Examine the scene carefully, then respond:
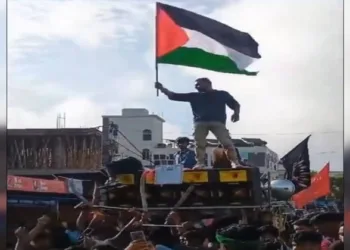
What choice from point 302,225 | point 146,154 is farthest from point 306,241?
point 146,154

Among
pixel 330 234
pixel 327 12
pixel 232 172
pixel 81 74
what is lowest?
pixel 330 234

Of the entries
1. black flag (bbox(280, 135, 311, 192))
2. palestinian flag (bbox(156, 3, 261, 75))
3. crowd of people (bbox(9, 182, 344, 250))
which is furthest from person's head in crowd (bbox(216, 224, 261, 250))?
palestinian flag (bbox(156, 3, 261, 75))

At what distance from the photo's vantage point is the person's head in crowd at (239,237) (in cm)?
403

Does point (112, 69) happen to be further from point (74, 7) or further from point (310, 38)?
point (310, 38)

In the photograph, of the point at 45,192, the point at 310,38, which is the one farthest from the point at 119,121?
the point at 310,38

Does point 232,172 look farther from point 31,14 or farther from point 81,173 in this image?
point 31,14

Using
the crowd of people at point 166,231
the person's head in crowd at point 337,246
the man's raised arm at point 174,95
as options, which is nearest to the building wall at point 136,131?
the man's raised arm at point 174,95

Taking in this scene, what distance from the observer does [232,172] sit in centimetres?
407

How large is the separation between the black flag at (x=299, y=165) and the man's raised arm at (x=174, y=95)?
461 millimetres

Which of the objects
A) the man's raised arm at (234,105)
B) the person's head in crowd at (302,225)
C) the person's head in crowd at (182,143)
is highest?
the man's raised arm at (234,105)

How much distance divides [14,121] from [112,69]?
0.47 meters

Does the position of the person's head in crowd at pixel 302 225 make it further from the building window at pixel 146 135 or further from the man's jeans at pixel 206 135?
the building window at pixel 146 135

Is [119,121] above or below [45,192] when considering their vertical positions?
above

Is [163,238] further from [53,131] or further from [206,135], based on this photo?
[53,131]
